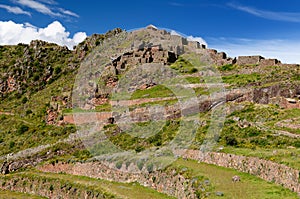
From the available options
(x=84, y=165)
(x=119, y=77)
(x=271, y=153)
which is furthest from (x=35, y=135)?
(x=271, y=153)

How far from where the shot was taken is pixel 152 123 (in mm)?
37750

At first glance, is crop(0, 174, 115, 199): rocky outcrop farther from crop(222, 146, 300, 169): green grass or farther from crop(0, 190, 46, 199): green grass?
crop(222, 146, 300, 169): green grass

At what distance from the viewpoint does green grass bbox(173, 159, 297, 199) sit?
1778 cm

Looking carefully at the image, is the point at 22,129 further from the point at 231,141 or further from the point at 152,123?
the point at 231,141

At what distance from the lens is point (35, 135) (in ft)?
165

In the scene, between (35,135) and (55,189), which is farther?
(35,135)

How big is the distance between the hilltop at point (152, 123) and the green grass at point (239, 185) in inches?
2.3

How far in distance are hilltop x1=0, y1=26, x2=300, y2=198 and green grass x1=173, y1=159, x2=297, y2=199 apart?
60mm

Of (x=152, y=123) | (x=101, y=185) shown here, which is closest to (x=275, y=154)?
(x=101, y=185)

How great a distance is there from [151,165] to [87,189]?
4.91 m

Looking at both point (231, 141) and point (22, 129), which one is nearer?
point (231, 141)

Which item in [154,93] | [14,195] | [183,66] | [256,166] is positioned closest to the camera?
[256,166]

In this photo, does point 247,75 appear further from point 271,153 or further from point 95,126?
point 271,153

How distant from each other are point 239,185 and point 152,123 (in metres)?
18.5
